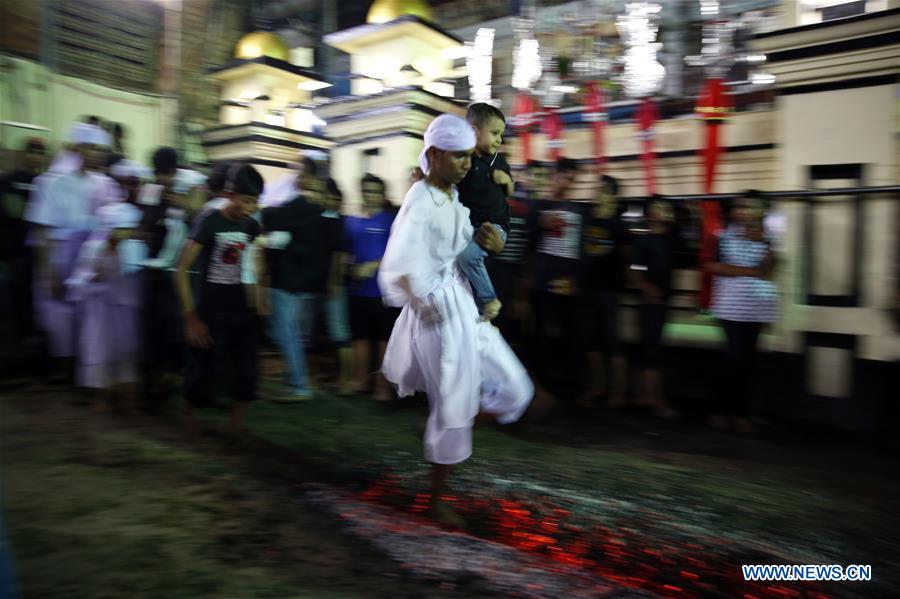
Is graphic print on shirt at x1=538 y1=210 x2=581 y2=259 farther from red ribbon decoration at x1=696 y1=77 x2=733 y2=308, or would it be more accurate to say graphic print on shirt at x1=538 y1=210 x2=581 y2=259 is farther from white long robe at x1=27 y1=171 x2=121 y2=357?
white long robe at x1=27 y1=171 x2=121 y2=357

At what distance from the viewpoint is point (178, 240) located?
564 cm

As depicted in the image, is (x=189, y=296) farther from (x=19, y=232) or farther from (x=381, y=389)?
(x=19, y=232)

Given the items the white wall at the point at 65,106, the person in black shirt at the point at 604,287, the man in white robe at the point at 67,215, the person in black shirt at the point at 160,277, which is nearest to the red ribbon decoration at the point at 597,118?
the person in black shirt at the point at 604,287

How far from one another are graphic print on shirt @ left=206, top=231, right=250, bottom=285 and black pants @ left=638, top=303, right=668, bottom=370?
321cm

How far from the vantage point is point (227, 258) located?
15.2 ft

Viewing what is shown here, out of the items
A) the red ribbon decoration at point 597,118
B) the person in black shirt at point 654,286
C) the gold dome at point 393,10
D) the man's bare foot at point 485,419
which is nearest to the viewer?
the man's bare foot at point 485,419

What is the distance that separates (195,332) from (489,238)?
212 centimetres

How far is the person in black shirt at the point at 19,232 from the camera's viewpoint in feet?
21.4

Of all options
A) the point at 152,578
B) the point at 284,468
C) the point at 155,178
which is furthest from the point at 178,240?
the point at 152,578

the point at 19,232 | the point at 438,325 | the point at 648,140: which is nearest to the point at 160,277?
the point at 19,232

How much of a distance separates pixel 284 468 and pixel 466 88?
1029 centimetres

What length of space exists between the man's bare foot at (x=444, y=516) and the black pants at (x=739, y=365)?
286 cm

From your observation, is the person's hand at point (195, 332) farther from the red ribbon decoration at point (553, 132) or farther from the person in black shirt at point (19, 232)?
the red ribbon decoration at point (553, 132)

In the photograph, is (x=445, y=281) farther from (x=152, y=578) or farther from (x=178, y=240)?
(x=178, y=240)
